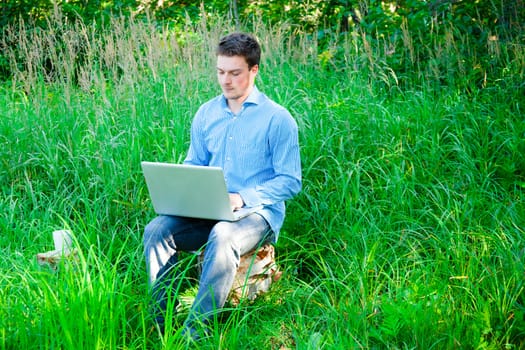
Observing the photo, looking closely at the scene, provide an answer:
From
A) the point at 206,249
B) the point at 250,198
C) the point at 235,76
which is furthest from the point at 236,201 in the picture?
the point at 235,76

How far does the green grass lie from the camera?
9.12 feet

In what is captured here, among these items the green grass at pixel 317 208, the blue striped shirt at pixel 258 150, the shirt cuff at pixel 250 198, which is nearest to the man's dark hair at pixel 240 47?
the blue striped shirt at pixel 258 150

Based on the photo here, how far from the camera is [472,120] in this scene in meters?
4.49

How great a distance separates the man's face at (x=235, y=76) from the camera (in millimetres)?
3271

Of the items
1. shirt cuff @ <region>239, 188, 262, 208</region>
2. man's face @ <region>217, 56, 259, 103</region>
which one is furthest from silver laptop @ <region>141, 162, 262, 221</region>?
man's face @ <region>217, 56, 259, 103</region>

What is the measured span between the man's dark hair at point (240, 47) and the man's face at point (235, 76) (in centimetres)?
2

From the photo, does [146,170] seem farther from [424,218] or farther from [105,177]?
[424,218]

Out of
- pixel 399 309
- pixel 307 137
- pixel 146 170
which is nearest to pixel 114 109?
pixel 307 137

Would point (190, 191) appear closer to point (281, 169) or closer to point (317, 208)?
point (281, 169)

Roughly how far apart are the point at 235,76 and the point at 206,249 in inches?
31.3

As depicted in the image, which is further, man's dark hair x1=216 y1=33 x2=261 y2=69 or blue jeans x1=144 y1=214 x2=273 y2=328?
man's dark hair x1=216 y1=33 x2=261 y2=69

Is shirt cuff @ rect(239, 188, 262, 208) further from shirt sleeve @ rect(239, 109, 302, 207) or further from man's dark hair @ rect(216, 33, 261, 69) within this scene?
man's dark hair @ rect(216, 33, 261, 69)

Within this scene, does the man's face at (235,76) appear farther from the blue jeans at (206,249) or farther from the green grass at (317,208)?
the green grass at (317,208)

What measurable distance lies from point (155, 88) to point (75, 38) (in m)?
0.64
